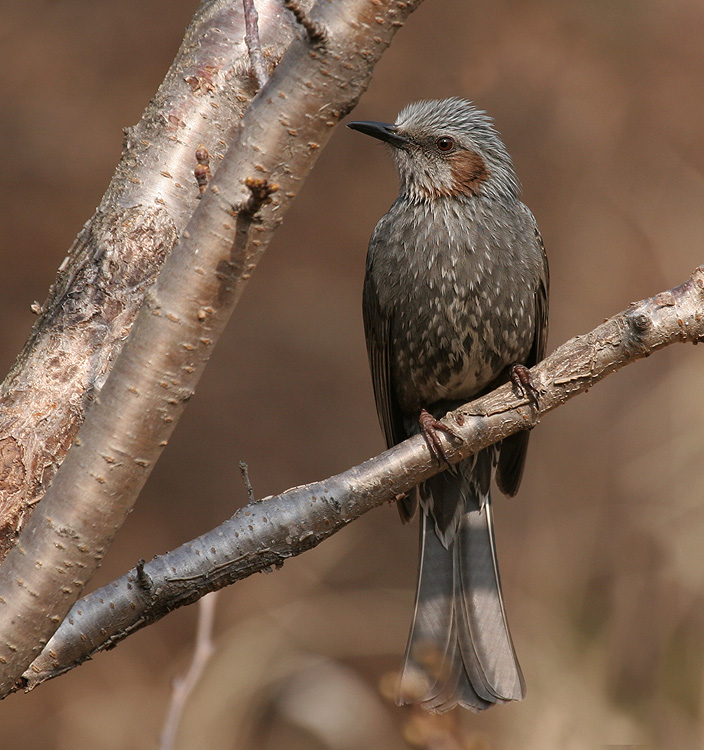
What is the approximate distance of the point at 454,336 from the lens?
3547 millimetres

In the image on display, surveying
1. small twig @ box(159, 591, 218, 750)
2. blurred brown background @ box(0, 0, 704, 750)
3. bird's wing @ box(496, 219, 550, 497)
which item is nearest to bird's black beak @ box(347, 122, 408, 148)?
bird's wing @ box(496, 219, 550, 497)

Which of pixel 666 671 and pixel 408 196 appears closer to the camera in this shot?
pixel 408 196

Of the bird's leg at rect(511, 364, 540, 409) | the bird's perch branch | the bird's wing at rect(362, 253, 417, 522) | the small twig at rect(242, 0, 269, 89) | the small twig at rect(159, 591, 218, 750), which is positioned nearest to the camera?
the small twig at rect(242, 0, 269, 89)

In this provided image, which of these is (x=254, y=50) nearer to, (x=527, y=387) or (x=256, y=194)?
(x=256, y=194)

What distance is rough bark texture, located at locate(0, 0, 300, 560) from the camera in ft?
8.42

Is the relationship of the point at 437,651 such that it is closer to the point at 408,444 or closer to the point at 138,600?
the point at 408,444

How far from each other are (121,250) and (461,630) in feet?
6.78

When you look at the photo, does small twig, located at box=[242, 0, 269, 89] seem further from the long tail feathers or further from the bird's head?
the long tail feathers

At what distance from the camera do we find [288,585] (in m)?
5.81

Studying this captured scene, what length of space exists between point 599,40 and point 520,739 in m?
5.65

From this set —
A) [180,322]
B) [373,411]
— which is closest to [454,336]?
[180,322]

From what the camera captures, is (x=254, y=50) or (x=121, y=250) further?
(x=121, y=250)

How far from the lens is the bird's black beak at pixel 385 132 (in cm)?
384

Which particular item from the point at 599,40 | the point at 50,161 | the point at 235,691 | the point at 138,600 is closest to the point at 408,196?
the point at 138,600
